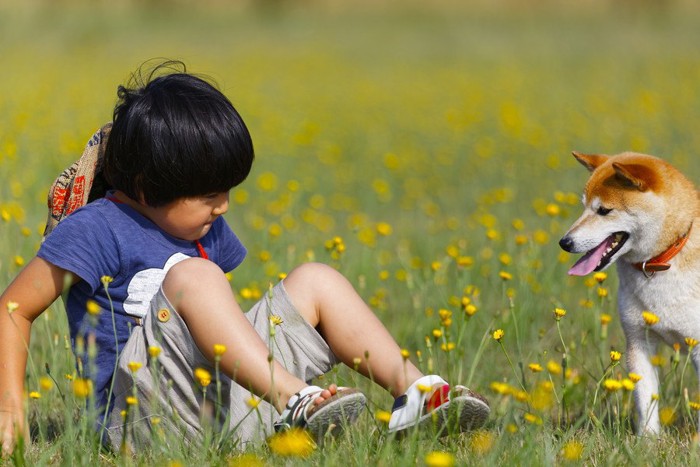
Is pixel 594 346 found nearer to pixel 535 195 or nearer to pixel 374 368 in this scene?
pixel 374 368

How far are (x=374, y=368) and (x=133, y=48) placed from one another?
15.3m

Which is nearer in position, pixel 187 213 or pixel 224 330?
pixel 224 330

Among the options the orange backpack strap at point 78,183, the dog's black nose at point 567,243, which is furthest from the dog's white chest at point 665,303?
the orange backpack strap at point 78,183

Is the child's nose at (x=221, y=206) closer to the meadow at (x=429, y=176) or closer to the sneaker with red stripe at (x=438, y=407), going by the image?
the meadow at (x=429, y=176)

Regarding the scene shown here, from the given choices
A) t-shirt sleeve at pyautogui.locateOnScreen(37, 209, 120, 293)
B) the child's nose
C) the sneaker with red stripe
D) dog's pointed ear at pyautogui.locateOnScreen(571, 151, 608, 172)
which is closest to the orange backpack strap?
t-shirt sleeve at pyautogui.locateOnScreen(37, 209, 120, 293)

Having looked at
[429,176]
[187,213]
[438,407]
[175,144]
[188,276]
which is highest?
[175,144]

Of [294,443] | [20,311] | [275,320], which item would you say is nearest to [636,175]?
[275,320]

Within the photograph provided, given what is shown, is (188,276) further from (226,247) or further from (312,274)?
(226,247)

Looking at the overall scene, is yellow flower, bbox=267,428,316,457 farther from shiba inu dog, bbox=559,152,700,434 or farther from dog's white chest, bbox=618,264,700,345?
dog's white chest, bbox=618,264,700,345

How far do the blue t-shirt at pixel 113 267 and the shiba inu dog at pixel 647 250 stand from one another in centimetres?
125

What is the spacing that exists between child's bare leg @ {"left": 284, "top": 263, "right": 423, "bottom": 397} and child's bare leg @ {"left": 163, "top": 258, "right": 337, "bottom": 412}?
11.7 inches

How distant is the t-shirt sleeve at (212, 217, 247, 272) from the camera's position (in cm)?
314

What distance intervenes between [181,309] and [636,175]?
1471mm

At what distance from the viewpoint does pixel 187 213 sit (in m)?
2.79
